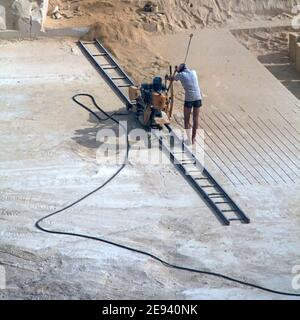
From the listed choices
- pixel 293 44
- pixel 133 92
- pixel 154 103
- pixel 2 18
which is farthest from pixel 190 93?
pixel 293 44

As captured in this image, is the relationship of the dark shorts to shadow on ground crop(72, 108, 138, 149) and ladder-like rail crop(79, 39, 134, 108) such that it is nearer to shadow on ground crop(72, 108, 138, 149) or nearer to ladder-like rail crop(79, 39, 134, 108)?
shadow on ground crop(72, 108, 138, 149)

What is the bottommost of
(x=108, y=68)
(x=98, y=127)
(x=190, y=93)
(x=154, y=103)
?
(x=98, y=127)

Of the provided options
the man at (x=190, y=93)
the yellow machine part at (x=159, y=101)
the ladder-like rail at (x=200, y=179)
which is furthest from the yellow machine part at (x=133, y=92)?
the man at (x=190, y=93)

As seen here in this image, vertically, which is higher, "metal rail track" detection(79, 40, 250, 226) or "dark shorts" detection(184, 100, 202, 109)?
"dark shorts" detection(184, 100, 202, 109)

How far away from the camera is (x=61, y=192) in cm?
1411

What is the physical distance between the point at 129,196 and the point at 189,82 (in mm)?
2642

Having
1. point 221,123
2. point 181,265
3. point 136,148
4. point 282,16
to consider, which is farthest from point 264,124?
point 282,16

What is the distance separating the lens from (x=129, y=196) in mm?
14117

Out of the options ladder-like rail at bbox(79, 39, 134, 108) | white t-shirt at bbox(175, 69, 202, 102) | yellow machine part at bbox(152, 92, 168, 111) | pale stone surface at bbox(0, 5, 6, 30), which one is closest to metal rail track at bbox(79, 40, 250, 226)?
ladder-like rail at bbox(79, 39, 134, 108)

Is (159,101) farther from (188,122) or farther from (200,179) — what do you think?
(200,179)

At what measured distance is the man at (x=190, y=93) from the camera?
1545cm

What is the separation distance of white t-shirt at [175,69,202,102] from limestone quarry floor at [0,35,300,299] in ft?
3.32

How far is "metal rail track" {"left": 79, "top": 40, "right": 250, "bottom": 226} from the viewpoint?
13.9 m

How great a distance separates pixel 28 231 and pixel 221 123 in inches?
207
